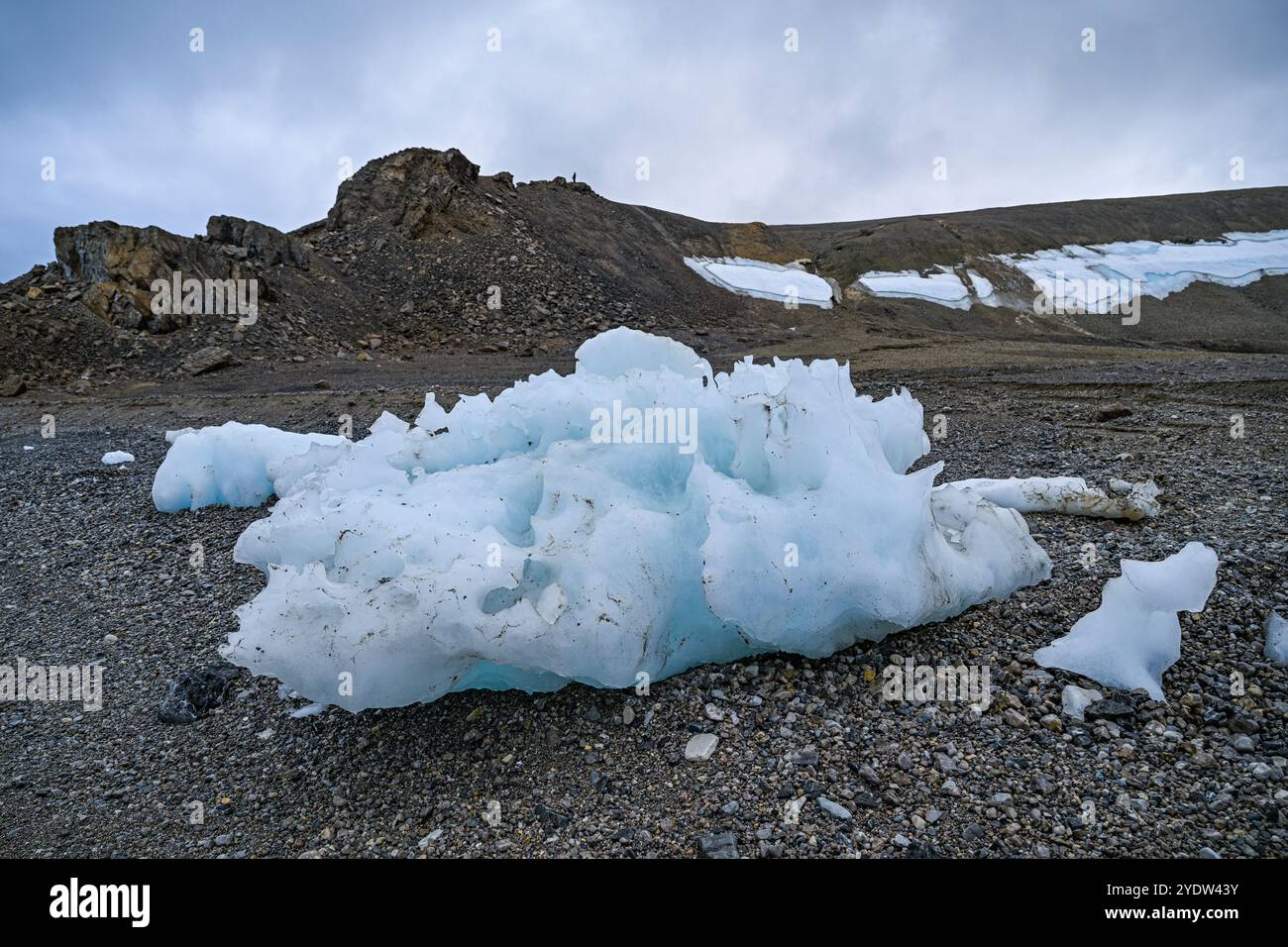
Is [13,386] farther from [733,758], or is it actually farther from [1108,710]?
[1108,710]

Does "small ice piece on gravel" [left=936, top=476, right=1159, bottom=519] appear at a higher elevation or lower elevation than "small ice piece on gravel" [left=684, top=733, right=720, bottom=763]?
higher

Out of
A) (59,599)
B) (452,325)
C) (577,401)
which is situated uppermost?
(452,325)

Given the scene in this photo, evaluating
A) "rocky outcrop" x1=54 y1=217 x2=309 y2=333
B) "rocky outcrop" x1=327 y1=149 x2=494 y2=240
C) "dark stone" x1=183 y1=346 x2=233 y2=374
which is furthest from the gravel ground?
"rocky outcrop" x1=327 y1=149 x2=494 y2=240

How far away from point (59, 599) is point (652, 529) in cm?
413

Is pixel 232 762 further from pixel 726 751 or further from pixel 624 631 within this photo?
pixel 726 751

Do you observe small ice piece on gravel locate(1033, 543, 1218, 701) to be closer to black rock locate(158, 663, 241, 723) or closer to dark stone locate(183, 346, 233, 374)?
black rock locate(158, 663, 241, 723)

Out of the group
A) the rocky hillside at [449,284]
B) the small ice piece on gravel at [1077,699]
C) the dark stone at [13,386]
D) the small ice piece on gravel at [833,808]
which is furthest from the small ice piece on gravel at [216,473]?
the dark stone at [13,386]

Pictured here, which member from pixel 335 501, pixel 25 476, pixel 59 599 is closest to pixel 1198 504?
pixel 335 501

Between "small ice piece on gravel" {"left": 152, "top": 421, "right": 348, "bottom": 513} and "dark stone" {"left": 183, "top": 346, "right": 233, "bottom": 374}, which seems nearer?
"small ice piece on gravel" {"left": 152, "top": 421, "right": 348, "bottom": 513}

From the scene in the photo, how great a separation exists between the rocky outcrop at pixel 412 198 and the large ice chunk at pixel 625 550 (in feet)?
62.0

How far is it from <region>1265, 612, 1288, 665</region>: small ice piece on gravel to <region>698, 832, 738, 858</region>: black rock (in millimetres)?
2174

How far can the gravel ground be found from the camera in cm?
227

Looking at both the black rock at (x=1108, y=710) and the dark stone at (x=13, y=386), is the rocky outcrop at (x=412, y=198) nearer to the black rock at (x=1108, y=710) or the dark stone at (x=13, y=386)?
the dark stone at (x=13, y=386)

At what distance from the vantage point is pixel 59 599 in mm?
4746
